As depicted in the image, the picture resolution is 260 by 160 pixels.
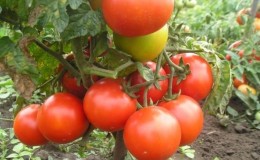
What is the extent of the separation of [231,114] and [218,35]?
861mm

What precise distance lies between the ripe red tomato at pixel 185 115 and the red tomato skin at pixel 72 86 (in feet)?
0.69

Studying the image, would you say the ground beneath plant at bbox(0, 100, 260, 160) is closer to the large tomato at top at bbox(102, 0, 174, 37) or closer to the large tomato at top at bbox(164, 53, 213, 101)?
the large tomato at top at bbox(164, 53, 213, 101)

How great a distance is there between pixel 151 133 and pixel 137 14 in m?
0.27

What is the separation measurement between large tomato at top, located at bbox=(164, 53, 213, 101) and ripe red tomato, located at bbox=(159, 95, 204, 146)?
0.06 metres

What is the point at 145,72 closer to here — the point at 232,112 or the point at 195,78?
the point at 195,78

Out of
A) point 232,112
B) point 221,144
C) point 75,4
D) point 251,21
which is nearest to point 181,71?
point 75,4

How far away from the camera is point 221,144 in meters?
2.46

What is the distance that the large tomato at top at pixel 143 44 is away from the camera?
97cm

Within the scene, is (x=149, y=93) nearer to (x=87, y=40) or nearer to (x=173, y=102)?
(x=173, y=102)

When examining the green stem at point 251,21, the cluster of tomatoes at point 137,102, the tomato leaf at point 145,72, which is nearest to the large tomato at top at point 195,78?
the cluster of tomatoes at point 137,102

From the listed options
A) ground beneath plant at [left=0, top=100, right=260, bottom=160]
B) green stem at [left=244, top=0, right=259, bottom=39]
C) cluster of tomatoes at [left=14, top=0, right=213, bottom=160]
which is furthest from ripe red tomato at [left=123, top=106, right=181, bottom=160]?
green stem at [left=244, top=0, right=259, bottom=39]

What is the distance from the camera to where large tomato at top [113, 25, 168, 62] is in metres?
0.97

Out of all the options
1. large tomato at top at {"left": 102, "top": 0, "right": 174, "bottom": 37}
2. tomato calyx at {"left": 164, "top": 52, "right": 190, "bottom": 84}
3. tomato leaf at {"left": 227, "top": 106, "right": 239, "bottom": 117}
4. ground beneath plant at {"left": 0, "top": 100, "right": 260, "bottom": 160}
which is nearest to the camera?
large tomato at top at {"left": 102, "top": 0, "right": 174, "bottom": 37}

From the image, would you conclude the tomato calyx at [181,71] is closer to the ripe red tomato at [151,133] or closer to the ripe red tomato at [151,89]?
the ripe red tomato at [151,89]
